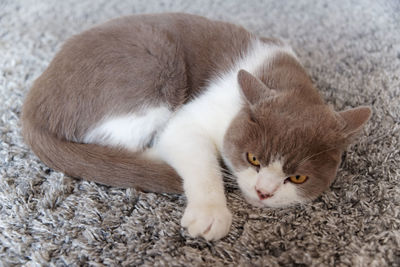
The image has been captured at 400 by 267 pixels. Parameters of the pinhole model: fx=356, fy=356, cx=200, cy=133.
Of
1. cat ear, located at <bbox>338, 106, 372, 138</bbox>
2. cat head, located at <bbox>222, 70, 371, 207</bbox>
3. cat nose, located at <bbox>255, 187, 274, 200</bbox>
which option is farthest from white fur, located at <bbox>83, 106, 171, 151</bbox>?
cat ear, located at <bbox>338, 106, 372, 138</bbox>

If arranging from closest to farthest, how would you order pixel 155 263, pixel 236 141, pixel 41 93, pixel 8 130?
pixel 155 263
pixel 236 141
pixel 41 93
pixel 8 130

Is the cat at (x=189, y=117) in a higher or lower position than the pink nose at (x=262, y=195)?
higher

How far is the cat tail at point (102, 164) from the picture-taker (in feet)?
3.71

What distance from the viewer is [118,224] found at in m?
1.04

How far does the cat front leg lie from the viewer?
101cm

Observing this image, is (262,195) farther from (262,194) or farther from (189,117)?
(189,117)

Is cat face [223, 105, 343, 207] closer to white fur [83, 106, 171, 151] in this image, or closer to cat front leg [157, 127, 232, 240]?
cat front leg [157, 127, 232, 240]

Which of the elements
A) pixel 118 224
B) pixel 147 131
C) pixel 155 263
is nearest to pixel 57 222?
pixel 118 224

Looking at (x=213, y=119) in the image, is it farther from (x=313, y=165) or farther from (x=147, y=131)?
(x=313, y=165)

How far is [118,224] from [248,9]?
1.94 metres

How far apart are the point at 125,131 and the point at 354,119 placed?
77cm

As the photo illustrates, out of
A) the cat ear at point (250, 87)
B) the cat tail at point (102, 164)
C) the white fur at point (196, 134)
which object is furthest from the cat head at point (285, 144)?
the cat tail at point (102, 164)

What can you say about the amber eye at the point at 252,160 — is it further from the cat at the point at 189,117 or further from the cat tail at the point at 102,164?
the cat tail at the point at 102,164

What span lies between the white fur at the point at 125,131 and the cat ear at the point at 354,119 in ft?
2.15
